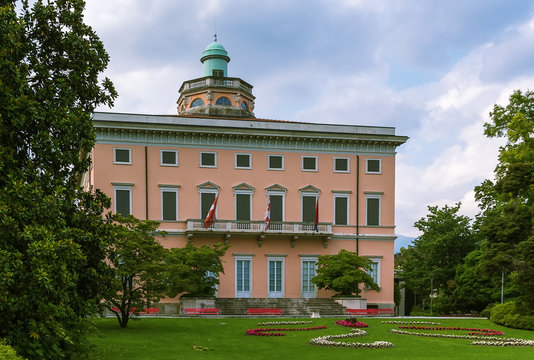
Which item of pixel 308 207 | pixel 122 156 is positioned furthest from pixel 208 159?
pixel 308 207

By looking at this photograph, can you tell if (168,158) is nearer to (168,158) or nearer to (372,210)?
(168,158)

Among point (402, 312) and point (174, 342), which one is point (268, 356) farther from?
point (402, 312)

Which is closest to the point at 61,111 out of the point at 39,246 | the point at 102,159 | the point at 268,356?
the point at 39,246

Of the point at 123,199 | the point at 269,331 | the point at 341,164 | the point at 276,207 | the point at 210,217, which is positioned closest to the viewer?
the point at 269,331

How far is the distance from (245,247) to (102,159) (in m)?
11.0

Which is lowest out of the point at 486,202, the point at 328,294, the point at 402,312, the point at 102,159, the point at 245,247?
the point at 402,312

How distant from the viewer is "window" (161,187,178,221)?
38500mm

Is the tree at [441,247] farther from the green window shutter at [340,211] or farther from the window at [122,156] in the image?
the window at [122,156]

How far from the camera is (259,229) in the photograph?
127ft

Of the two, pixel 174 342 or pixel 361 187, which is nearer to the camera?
pixel 174 342

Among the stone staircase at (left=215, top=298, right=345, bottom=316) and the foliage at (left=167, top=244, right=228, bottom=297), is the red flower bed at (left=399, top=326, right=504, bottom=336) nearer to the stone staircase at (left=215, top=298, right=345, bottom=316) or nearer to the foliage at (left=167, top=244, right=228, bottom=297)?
the stone staircase at (left=215, top=298, right=345, bottom=316)

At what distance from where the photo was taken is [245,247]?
39.3 meters

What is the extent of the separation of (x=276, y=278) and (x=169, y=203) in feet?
28.8

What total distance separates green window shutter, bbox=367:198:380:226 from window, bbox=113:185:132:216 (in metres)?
16.4
